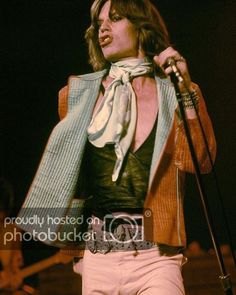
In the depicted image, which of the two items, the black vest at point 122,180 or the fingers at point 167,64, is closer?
the fingers at point 167,64

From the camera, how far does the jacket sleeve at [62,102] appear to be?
6.18 feet

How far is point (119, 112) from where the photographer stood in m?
1.76

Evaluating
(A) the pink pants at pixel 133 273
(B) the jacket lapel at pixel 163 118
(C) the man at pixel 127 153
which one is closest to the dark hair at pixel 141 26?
(C) the man at pixel 127 153

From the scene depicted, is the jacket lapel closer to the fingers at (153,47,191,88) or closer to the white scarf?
Result: the white scarf

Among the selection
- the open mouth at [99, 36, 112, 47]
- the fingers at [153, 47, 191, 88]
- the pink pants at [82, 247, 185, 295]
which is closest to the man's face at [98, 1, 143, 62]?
the open mouth at [99, 36, 112, 47]

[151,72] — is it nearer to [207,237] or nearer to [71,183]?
[71,183]

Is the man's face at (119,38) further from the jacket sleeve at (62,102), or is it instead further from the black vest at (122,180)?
the black vest at (122,180)

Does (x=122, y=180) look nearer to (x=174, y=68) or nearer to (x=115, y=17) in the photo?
(x=174, y=68)

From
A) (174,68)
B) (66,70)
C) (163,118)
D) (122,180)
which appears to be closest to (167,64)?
(174,68)

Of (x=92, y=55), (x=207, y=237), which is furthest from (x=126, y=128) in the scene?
(x=207, y=237)

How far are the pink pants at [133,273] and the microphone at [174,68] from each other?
572mm

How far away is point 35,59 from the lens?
7.14 feet

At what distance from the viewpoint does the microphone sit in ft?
4.40

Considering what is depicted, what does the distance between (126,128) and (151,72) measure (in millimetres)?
262
